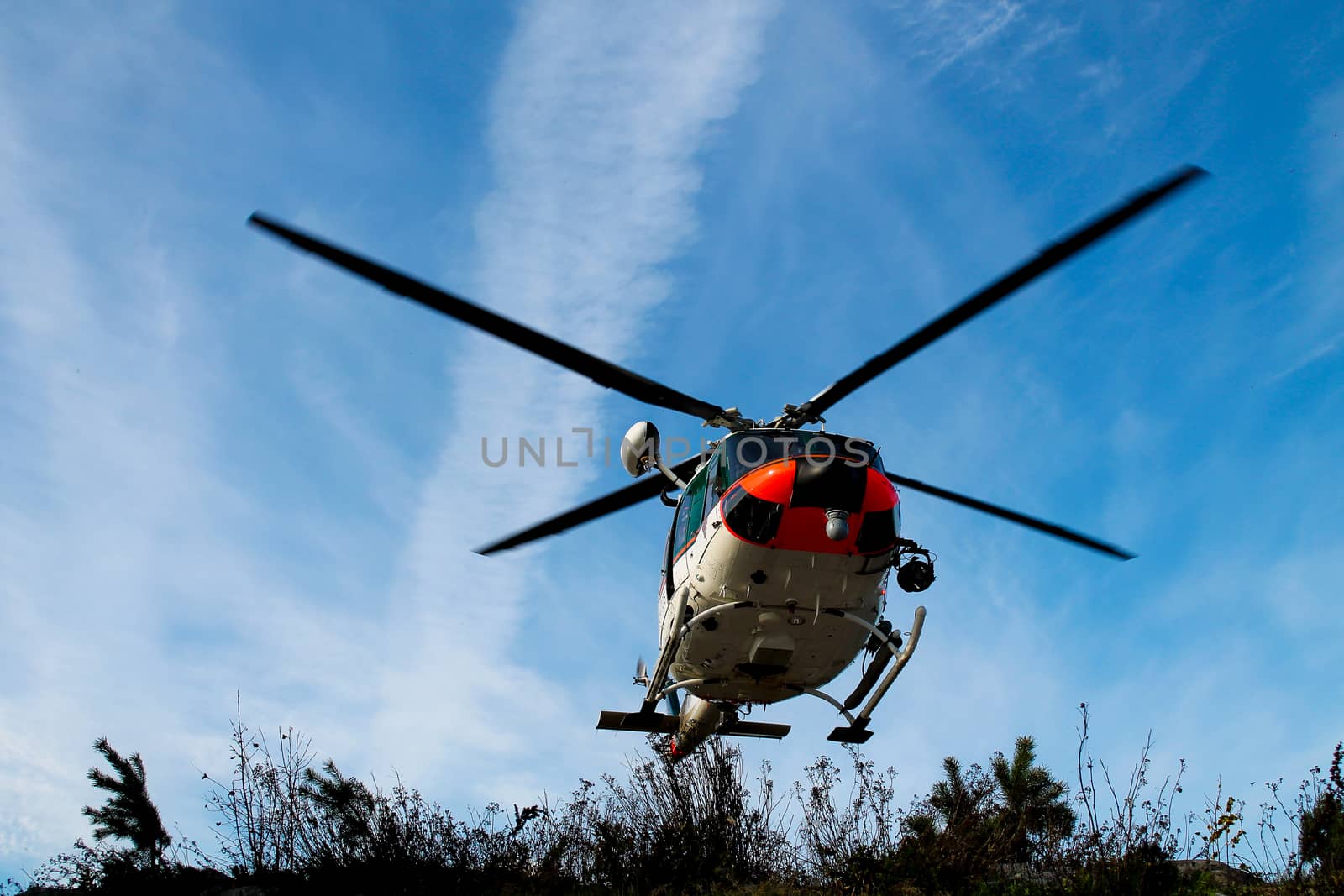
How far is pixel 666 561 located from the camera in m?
10.2

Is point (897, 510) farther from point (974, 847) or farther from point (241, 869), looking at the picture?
point (241, 869)

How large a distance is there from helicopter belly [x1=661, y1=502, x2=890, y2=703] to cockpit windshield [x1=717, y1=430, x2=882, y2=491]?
22.5 inches

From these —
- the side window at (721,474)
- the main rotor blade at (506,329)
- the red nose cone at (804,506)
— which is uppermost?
the main rotor blade at (506,329)

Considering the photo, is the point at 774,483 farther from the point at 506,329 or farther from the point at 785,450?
the point at 506,329

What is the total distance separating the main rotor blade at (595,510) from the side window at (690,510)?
2.57 feet

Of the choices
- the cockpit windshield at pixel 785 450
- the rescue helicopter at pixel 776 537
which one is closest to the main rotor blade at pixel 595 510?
the rescue helicopter at pixel 776 537

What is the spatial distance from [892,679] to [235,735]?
7574mm

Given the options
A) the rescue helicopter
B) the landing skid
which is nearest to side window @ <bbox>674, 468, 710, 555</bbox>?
the rescue helicopter

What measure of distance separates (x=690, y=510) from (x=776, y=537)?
5.08 feet

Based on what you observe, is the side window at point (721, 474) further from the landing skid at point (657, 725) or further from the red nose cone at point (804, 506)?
the landing skid at point (657, 725)

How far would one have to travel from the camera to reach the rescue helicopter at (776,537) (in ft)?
27.1

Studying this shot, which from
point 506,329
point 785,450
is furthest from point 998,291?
point 506,329

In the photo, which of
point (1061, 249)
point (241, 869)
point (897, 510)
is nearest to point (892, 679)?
point (897, 510)

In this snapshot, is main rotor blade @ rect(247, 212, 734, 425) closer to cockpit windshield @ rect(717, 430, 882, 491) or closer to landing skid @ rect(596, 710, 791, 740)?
cockpit windshield @ rect(717, 430, 882, 491)
